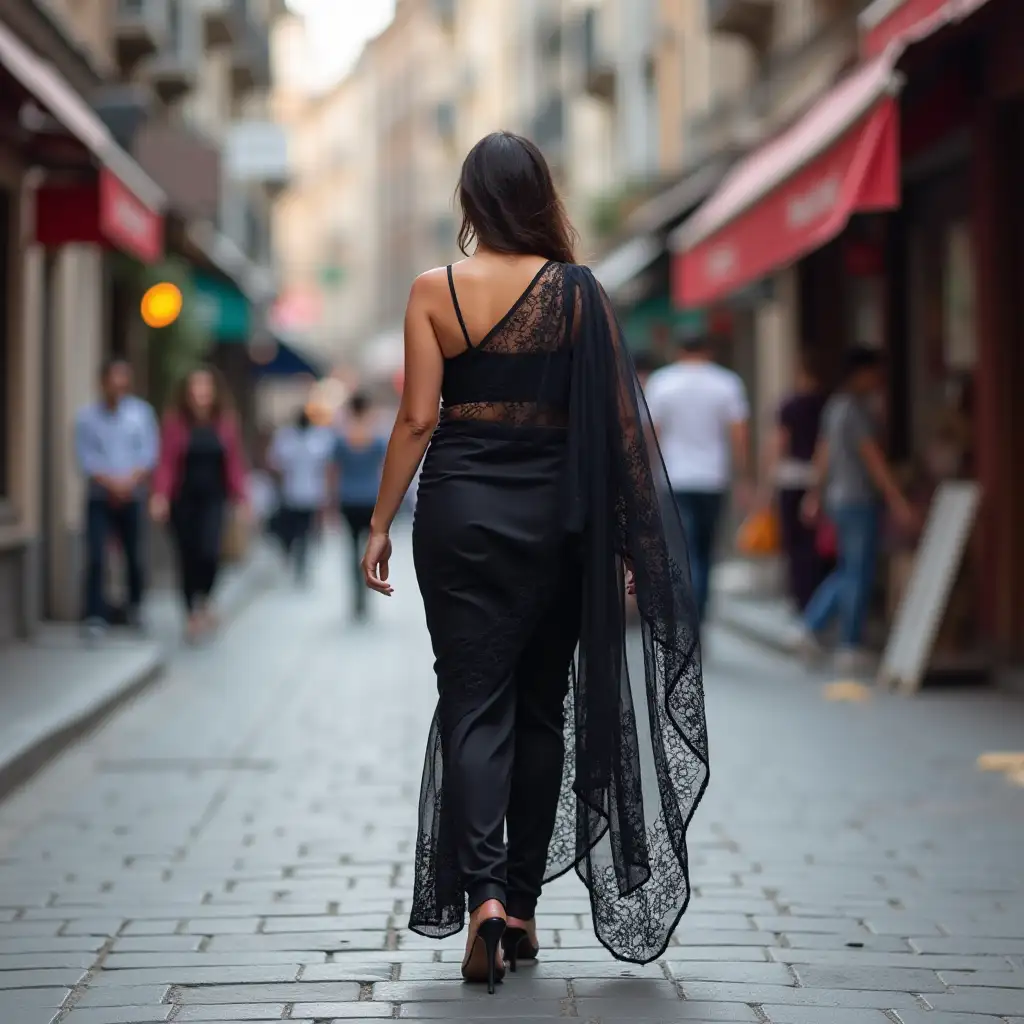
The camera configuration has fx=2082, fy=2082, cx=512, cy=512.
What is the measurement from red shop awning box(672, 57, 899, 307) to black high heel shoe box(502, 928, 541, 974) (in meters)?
5.03

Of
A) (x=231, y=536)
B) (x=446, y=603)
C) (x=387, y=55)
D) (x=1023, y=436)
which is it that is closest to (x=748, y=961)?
(x=446, y=603)

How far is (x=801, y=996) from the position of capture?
181 inches

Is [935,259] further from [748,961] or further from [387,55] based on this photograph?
[387,55]

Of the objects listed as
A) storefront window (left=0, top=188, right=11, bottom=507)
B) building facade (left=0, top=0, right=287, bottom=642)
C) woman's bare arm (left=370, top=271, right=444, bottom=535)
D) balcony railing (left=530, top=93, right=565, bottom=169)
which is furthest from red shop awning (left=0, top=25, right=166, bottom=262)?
balcony railing (left=530, top=93, right=565, bottom=169)

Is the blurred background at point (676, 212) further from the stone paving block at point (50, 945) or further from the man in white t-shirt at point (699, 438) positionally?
the stone paving block at point (50, 945)

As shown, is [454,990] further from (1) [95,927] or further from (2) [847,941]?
(1) [95,927]

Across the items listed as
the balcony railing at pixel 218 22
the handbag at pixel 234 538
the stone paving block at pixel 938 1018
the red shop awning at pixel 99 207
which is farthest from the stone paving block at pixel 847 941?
the balcony railing at pixel 218 22

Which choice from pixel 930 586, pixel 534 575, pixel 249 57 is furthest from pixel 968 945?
pixel 249 57

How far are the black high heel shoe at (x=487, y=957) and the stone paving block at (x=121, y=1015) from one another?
671 mm

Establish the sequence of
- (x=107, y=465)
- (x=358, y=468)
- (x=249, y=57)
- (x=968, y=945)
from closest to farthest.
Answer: (x=968, y=945) < (x=107, y=465) < (x=358, y=468) < (x=249, y=57)

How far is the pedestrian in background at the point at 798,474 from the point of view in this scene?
45.6 feet

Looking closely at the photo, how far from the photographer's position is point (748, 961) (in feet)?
16.3

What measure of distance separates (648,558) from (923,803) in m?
2.98

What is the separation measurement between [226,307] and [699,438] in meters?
14.2
